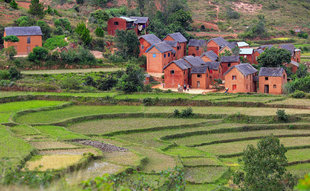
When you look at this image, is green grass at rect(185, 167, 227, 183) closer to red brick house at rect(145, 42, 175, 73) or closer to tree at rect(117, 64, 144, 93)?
tree at rect(117, 64, 144, 93)

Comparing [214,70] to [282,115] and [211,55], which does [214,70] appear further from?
[282,115]

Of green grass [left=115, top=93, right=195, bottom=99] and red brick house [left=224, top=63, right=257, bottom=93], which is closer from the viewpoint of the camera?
green grass [left=115, top=93, right=195, bottom=99]

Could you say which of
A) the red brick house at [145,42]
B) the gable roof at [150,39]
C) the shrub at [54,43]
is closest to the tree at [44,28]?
the shrub at [54,43]

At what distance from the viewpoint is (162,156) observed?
27656 mm

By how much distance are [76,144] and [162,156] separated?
5.00 m

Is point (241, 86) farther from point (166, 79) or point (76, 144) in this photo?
point (76, 144)

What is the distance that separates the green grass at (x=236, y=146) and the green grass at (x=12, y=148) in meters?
10.9

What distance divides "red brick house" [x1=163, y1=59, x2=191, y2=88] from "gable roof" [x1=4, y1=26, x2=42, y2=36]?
49.6 feet

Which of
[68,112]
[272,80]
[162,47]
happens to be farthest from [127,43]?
[68,112]

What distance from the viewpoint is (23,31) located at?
178 feet

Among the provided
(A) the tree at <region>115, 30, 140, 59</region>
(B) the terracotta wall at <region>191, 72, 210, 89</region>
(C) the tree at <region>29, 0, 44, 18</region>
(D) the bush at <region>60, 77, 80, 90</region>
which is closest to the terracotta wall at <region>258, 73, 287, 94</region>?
(B) the terracotta wall at <region>191, 72, 210, 89</region>

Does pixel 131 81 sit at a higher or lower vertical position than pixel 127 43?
lower

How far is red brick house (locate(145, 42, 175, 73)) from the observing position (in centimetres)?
5606

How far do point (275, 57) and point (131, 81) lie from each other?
56.1 feet
